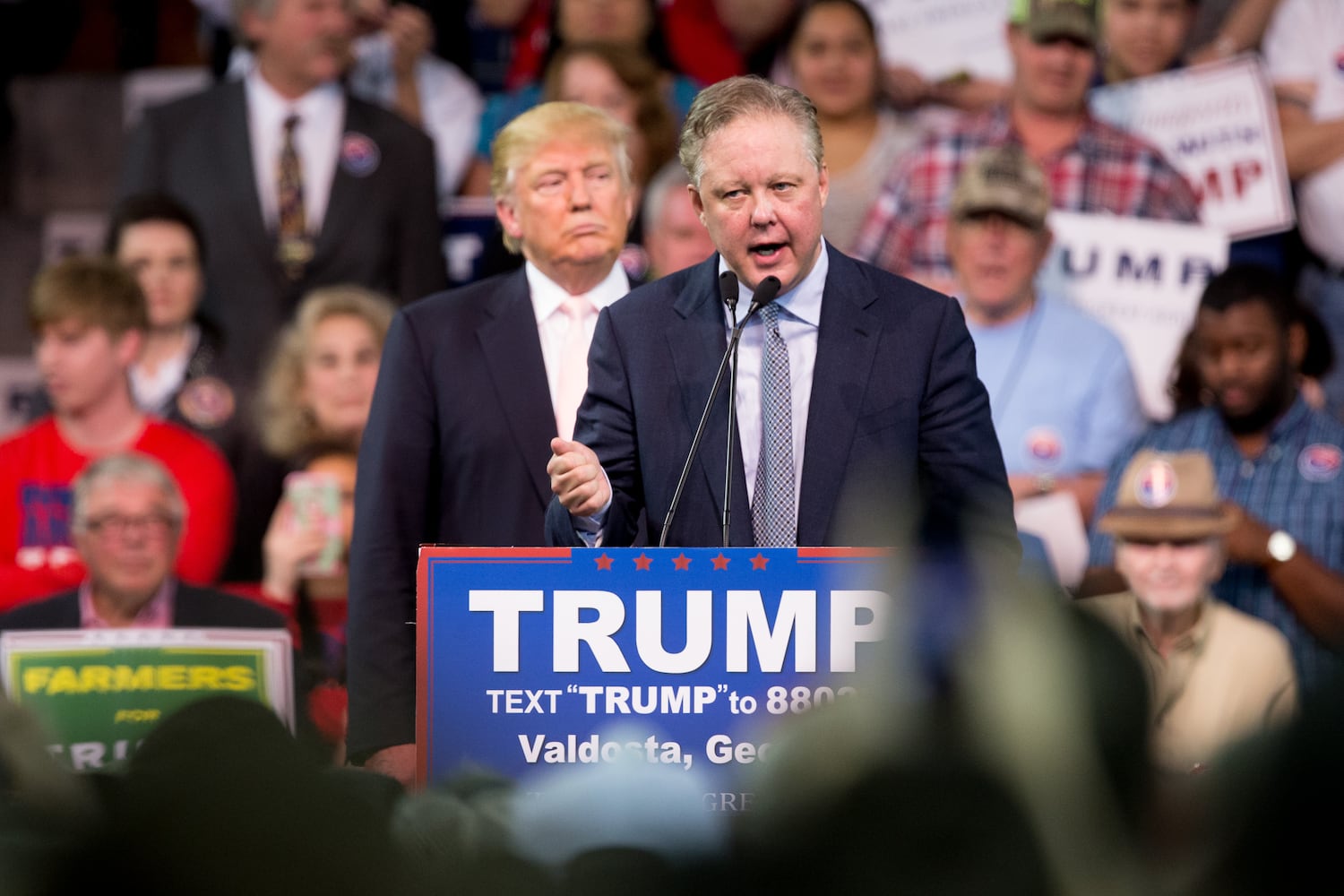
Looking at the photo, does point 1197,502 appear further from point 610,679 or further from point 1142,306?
point 610,679

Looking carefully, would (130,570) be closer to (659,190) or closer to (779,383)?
(659,190)

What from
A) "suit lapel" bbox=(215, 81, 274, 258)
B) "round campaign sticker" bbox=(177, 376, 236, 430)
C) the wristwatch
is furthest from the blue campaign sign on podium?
"suit lapel" bbox=(215, 81, 274, 258)

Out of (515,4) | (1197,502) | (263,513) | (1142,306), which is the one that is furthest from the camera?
(515,4)

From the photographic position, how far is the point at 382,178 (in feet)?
16.3

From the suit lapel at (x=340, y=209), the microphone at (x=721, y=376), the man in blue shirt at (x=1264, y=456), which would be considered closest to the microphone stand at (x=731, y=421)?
the microphone at (x=721, y=376)

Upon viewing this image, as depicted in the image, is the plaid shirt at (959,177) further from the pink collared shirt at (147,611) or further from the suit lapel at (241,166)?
the pink collared shirt at (147,611)

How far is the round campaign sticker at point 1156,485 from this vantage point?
400cm

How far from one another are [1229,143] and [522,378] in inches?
120

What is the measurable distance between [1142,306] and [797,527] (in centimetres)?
306

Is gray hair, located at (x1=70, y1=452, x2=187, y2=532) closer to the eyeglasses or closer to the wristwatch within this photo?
the eyeglasses

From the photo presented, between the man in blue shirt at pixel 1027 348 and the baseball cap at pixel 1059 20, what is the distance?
1.65ft

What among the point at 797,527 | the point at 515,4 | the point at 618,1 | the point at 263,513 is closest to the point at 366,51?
the point at 515,4

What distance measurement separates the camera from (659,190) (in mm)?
4504

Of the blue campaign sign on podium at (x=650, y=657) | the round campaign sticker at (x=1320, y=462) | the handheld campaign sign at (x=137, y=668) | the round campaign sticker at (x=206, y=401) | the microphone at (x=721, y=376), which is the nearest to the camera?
the blue campaign sign on podium at (x=650, y=657)
